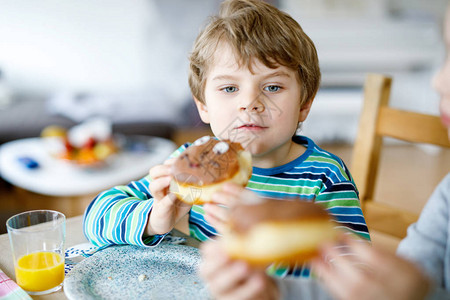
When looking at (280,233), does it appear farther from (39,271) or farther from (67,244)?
(67,244)

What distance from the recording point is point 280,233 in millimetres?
465

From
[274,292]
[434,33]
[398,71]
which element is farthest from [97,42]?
[274,292]

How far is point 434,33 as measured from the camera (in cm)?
441

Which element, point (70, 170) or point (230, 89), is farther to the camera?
point (70, 170)

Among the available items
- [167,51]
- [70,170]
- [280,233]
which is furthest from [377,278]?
[167,51]

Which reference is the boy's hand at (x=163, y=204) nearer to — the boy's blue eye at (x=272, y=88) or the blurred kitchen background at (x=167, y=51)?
the boy's blue eye at (x=272, y=88)

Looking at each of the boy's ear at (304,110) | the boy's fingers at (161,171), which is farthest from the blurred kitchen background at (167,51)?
the boy's fingers at (161,171)

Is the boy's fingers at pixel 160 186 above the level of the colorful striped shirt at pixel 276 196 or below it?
above

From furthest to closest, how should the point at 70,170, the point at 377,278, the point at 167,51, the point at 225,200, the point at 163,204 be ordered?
the point at 167,51 → the point at 70,170 → the point at 163,204 → the point at 225,200 → the point at 377,278

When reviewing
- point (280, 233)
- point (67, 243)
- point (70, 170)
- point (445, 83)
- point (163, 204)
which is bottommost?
point (70, 170)

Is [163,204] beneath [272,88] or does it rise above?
beneath

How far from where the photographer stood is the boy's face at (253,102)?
0.87 meters

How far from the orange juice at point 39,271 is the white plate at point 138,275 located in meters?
0.02

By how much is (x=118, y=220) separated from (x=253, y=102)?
13.9 inches
